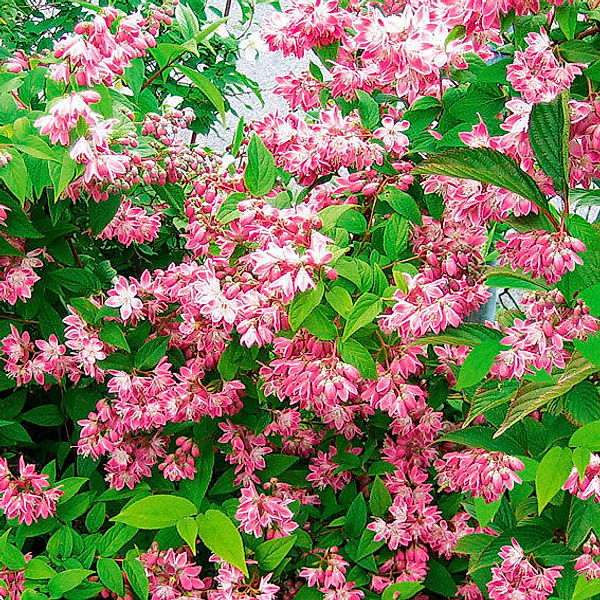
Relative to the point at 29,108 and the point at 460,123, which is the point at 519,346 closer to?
the point at 460,123

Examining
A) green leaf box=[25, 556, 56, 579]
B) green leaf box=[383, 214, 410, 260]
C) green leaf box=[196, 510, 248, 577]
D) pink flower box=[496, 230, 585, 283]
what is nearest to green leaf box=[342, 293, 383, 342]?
green leaf box=[383, 214, 410, 260]

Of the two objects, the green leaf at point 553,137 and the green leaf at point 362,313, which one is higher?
the green leaf at point 553,137

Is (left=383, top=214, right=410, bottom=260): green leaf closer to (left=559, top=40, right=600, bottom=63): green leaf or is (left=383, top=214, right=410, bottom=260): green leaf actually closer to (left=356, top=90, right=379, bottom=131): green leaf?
(left=356, top=90, right=379, bottom=131): green leaf

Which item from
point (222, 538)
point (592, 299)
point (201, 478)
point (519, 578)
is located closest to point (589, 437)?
point (592, 299)

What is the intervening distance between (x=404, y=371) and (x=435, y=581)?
1.31 ft

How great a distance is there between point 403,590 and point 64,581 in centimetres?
49

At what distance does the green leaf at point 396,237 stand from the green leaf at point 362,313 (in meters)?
0.12

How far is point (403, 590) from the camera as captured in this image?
1.13 meters

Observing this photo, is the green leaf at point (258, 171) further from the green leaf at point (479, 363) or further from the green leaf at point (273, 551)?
the green leaf at point (273, 551)

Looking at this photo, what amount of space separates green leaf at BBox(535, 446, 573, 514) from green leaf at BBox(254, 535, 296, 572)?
0.42m

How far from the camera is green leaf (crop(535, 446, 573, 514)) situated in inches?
32.7

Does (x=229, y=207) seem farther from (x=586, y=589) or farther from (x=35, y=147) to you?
(x=586, y=589)

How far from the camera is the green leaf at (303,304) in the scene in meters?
0.94

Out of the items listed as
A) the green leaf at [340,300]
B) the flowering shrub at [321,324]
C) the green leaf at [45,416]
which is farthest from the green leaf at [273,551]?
the green leaf at [45,416]
